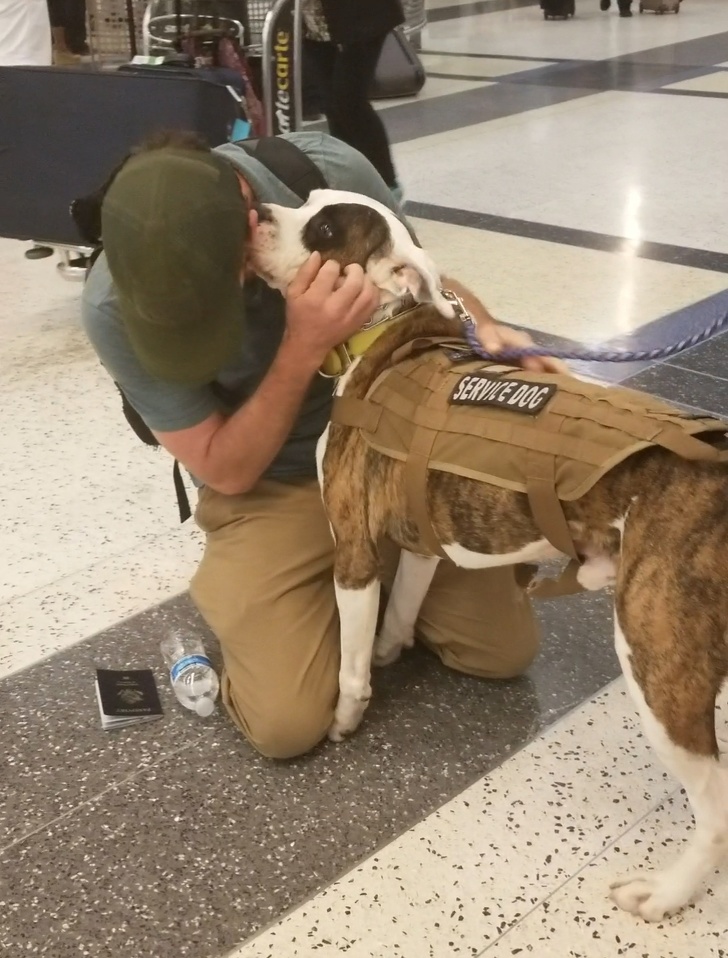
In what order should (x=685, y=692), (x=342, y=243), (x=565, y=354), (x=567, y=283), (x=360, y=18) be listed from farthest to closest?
1. (x=360, y=18)
2. (x=567, y=283)
3. (x=565, y=354)
4. (x=342, y=243)
5. (x=685, y=692)

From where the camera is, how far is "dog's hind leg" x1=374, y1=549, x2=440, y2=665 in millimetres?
2238

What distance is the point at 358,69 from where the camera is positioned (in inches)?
188

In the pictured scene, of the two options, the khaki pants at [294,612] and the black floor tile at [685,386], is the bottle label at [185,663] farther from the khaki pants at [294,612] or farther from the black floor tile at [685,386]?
the black floor tile at [685,386]

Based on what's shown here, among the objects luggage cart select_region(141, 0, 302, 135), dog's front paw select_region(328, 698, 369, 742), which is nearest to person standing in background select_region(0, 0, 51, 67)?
luggage cart select_region(141, 0, 302, 135)

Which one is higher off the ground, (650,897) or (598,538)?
(598,538)

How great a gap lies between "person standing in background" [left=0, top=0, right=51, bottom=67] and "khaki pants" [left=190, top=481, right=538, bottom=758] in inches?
114

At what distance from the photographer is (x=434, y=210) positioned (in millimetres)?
5254

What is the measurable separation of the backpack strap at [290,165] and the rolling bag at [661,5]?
35.3ft

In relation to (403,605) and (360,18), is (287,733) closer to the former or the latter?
(403,605)

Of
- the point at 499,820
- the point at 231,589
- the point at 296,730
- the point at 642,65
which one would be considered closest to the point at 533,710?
Result: the point at 499,820

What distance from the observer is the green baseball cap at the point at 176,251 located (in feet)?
5.08

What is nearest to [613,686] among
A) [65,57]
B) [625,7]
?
[65,57]

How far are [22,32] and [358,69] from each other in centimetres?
146

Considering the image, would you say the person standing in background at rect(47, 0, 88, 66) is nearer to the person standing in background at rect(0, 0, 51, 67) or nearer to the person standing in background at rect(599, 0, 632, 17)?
the person standing in background at rect(0, 0, 51, 67)
